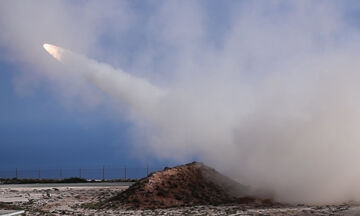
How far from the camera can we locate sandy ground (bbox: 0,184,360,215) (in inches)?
865

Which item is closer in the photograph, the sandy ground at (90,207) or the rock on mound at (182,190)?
the sandy ground at (90,207)

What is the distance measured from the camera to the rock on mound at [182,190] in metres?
26.1

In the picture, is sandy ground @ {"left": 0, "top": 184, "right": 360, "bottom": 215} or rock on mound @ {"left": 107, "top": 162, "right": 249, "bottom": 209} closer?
sandy ground @ {"left": 0, "top": 184, "right": 360, "bottom": 215}

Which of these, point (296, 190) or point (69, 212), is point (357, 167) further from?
point (69, 212)

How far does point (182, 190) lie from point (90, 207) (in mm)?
4634

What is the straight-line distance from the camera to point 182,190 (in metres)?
27.2

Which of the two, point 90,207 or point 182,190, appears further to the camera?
point 182,190

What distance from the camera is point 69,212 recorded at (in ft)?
79.6

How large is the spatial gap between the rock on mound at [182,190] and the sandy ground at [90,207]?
1.27m

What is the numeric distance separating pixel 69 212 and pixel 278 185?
34.0 ft

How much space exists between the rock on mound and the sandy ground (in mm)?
1275

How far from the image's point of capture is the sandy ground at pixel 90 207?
72.1ft

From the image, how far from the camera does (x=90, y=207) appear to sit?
Answer: 26.4 metres

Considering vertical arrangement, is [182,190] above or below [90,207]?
above
